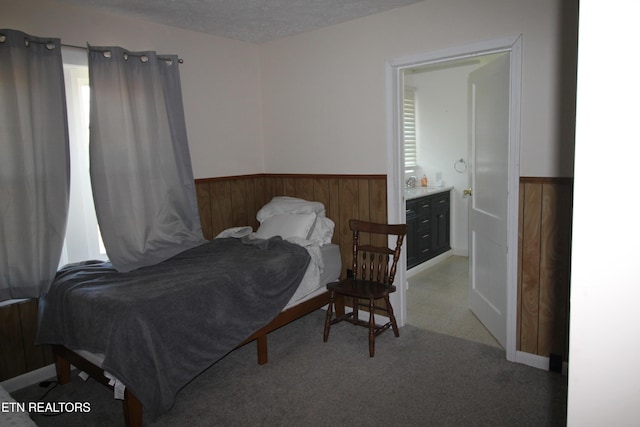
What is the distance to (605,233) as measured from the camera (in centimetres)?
64

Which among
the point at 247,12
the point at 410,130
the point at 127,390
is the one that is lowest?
the point at 127,390

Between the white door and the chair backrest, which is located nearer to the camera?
the white door

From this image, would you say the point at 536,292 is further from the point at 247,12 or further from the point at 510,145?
the point at 247,12

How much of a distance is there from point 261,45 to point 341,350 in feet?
9.58

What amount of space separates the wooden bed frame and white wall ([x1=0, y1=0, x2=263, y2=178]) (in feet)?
4.91

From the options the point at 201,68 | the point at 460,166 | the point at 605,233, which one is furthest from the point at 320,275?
the point at 460,166

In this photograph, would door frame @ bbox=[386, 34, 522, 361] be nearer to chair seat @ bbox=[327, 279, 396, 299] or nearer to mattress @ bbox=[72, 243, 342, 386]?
chair seat @ bbox=[327, 279, 396, 299]

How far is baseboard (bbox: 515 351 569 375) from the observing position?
2.72 metres

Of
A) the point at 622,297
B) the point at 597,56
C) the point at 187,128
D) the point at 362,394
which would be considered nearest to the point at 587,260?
the point at 622,297

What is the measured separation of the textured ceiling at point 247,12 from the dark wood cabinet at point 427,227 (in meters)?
2.05

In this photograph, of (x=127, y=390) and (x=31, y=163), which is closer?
(x=127, y=390)

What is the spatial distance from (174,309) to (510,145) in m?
2.30

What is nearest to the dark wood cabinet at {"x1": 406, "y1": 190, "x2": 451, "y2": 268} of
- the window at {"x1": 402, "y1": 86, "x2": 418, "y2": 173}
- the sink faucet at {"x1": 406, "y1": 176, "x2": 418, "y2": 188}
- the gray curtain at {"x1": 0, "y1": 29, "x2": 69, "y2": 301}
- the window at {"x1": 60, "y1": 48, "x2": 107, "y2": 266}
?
the sink faucet at {"x1": 406, "y1": 176, "x2": 418, "y2": 188}

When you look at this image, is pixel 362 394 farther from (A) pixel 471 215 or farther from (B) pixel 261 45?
(B) pixel 261 45
